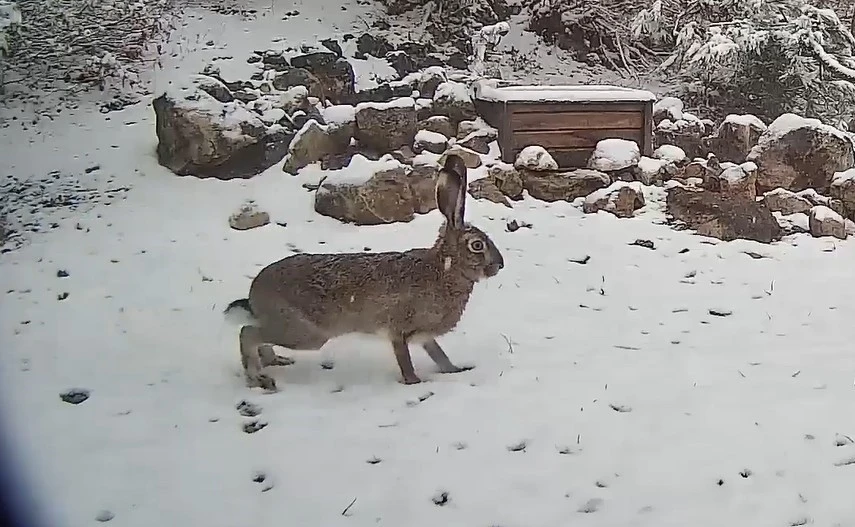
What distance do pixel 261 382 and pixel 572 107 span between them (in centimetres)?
380

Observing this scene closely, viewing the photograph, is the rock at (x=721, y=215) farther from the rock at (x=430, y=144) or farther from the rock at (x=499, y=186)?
the rock at (x=430, y=144)

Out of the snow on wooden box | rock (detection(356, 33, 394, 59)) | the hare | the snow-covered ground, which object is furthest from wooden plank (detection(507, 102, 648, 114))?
the hare

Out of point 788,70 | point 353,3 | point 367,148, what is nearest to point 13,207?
point 367,148

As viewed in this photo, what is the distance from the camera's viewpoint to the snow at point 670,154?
19.6 feet

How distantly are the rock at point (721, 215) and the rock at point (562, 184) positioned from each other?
49 centimetres

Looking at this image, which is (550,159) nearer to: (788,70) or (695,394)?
(788,70)

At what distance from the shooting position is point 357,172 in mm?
5188

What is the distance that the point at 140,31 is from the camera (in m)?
7.34

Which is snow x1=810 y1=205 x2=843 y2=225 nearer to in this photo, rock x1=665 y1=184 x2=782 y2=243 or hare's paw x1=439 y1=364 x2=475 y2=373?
rock x1=665 y1=184 x2=782 y2=243

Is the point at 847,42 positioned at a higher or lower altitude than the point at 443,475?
higher

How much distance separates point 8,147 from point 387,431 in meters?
4.35

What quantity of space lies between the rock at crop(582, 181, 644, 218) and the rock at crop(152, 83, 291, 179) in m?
2.20

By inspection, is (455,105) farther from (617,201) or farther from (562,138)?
(617,201)

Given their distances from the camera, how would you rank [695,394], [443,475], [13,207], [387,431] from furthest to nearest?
1. [13,207]
2. [695,394]
3. [387,431]
4. [443,475]
